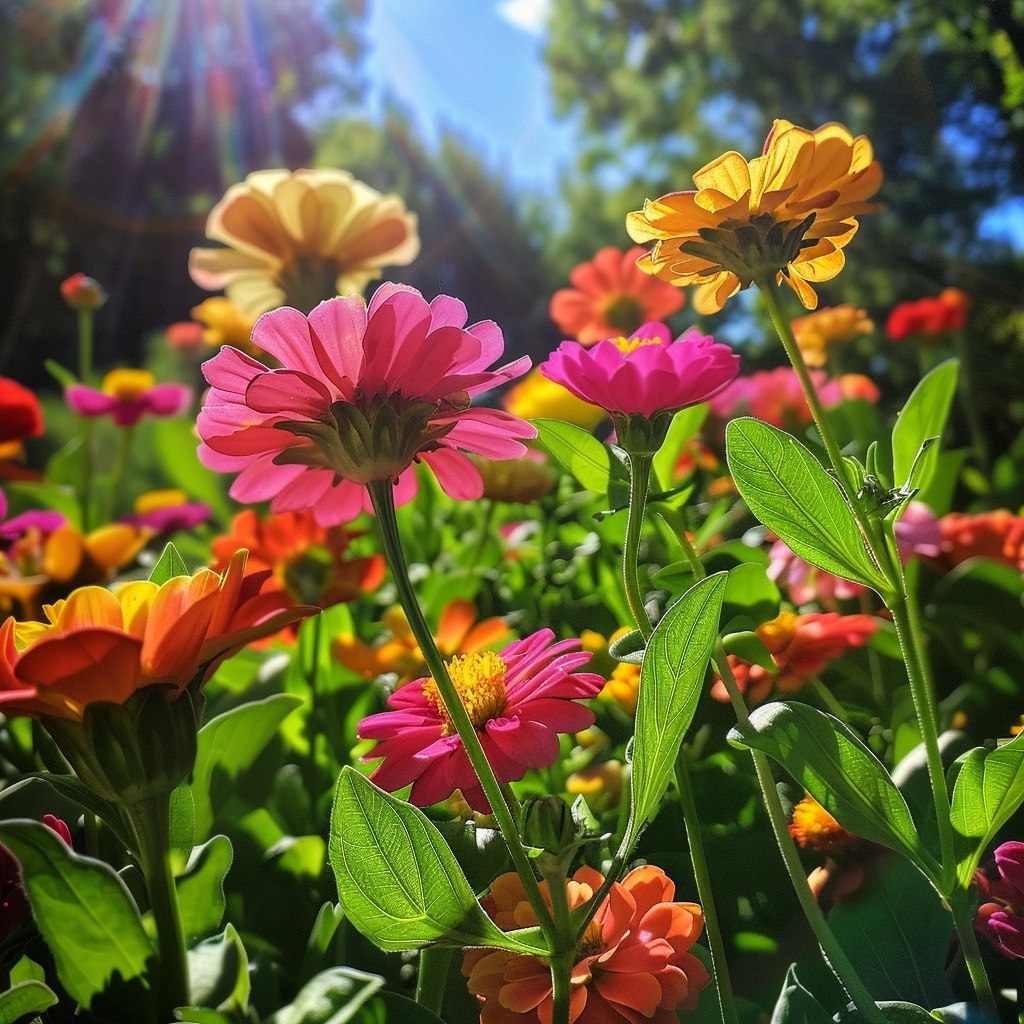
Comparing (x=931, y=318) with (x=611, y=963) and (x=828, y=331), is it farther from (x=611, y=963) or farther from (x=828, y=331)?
(x=611, y=963)

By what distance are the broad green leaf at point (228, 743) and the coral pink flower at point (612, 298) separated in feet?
1.12

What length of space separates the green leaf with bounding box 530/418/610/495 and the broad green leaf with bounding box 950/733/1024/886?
0.15 m

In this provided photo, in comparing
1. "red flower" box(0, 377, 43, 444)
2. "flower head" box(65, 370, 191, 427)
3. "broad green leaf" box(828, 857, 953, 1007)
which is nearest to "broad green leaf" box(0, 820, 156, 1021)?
"broad green leaf" box(828, 857, 953, 1007)

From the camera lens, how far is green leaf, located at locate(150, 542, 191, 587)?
0.99 feet

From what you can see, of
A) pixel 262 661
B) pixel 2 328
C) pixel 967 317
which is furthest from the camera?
pixel 2 328

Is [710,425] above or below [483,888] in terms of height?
above

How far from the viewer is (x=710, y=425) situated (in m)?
0.67

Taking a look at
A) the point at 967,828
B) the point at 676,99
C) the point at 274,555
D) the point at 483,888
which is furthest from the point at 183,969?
the point at 676,99

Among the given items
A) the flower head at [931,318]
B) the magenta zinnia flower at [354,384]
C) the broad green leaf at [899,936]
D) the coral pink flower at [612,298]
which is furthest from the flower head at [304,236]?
the flower head at [931,318]

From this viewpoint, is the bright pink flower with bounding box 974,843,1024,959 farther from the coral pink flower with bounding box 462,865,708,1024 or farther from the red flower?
the red flower

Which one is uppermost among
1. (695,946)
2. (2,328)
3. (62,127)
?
(62,127)

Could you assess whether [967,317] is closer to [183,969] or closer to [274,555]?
[274,555]

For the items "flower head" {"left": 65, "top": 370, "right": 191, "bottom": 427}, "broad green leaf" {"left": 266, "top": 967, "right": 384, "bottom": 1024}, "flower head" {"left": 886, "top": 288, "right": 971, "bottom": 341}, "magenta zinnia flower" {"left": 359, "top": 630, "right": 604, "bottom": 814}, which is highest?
"flower head" {"left": 65, "top": 370, "right": 191, "bottom": 427}

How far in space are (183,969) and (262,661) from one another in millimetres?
297
